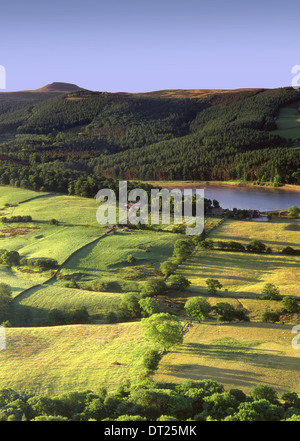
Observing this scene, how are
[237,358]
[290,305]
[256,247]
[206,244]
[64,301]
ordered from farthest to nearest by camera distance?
[206,244], [256,247], [64,301], [290,305], [237,358]

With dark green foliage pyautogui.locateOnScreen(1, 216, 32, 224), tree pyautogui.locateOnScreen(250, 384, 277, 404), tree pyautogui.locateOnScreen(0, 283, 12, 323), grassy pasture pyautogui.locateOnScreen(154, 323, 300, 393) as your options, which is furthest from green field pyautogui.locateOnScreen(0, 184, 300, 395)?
tree pyautogui.locateOnScreen(250, 384, 277, 404)

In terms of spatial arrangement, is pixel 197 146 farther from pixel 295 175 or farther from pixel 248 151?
pixel 295 175

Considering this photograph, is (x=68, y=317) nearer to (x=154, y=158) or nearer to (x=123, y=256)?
(x=123, y=256)

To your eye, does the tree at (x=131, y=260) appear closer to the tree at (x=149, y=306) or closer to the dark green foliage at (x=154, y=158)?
the tree at (x=149, y=306)

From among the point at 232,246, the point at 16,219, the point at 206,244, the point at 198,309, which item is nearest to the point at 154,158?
the point at 16,219

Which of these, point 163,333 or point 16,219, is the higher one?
point 16,219

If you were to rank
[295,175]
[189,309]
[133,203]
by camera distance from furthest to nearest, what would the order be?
[295,175], [133,203], [189,309]
